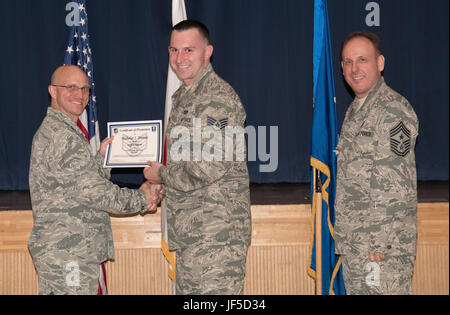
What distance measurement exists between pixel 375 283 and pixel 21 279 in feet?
8.26

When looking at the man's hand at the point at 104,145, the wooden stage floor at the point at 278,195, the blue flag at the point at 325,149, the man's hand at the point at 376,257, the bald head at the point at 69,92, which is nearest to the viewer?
the man's hand at the point at 376,257

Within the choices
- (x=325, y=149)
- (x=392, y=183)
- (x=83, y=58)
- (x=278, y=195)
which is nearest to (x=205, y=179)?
(x=392, y=183)

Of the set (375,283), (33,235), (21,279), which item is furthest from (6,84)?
(375,283)

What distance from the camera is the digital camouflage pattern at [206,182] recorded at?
230 cm

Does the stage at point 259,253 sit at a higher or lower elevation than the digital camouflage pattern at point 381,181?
lower

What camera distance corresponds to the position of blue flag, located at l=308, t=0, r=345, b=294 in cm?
329

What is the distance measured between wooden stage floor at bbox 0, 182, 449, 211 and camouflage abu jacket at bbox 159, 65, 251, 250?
135 centimetres

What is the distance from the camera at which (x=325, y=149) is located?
3348mm

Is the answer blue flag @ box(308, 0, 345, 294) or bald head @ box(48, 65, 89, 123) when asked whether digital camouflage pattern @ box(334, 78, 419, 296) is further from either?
bald head @ box(48, 65, 89, 123)

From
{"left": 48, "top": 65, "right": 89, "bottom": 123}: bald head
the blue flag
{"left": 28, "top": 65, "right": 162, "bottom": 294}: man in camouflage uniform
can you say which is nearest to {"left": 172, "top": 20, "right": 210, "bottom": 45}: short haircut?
{"left": 48, "top": 65, "right": 89, "bottom": 123}: bald head

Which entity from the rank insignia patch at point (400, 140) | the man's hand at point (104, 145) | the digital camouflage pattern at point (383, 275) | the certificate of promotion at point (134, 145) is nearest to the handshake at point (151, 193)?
the certificate of promotion at point (134, 145)

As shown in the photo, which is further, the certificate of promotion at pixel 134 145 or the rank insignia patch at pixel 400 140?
the certificate of promotion at pixel 134 145

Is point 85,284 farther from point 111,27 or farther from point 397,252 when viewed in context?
point 111,27

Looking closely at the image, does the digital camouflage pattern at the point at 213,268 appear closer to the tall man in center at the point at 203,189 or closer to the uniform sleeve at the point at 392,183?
the tall man in center at the point at 203,189
